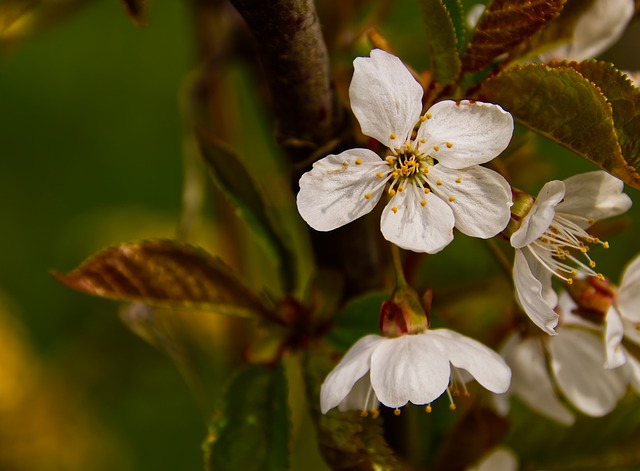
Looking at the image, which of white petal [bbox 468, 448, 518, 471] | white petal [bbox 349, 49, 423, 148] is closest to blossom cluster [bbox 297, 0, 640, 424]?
white petal [bbox 349, 49, 423, 148]

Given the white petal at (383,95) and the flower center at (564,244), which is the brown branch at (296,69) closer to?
the white petal at (383,95)

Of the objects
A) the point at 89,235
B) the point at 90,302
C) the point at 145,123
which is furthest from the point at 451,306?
the point at 145,123

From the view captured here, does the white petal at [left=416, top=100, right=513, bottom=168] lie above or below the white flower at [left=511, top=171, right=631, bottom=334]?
above

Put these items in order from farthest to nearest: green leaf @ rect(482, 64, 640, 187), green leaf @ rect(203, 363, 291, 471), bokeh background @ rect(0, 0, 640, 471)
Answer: bokeh background @ rect(0, 0, 640, 471) → green leaf @ rect(203, 363, 291, 471) → green leaf @ rect(482, 64, 640, 187)

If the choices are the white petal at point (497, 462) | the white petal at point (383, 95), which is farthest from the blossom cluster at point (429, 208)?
the white petal at point (497, 462)

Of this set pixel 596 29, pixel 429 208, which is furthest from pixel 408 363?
pixel 596 29

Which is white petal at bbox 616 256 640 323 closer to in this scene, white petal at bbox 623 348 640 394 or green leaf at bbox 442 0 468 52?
white petal at bbox 623 348 640 394

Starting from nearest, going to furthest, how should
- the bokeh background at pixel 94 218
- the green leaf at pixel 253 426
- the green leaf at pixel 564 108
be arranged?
the green leaf at pixel 564 108
the green leaf at pixel 253 426
the bokeh background at pixel 94 218
